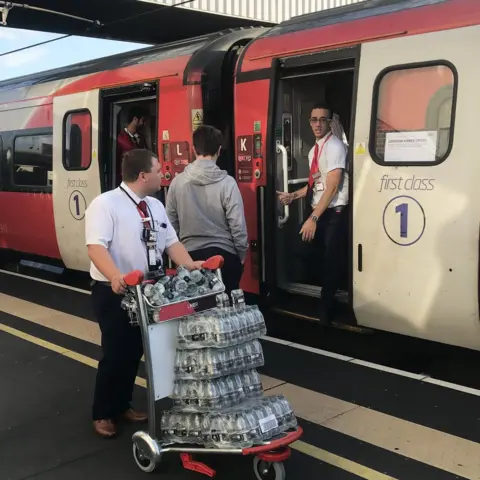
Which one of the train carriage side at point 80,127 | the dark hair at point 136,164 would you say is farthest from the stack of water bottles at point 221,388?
the train carriage side at point 80,127

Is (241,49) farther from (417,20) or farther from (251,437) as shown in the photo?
(251,437)

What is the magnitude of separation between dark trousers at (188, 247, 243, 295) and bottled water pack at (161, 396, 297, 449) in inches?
66.9

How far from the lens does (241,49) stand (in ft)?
21.0

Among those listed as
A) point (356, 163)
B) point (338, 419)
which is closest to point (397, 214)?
Result: point (356, 163)

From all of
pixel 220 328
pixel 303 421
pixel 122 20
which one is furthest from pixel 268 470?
pixel 122 20

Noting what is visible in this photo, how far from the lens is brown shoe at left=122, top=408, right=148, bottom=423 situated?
13.2 feet

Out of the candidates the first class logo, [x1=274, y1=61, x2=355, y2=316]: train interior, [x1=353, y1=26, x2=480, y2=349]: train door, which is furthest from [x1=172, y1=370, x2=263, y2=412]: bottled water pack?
the first class logo

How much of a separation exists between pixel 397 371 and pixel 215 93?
10.6ft

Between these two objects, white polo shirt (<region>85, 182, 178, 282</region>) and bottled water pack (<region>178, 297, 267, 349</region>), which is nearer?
bottled water pack (<region>178, 297, 267, 349</region>)

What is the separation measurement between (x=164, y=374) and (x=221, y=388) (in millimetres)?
315

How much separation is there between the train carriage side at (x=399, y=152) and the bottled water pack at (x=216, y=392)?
6.02ft

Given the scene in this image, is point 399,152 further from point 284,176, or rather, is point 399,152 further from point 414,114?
point 284,176

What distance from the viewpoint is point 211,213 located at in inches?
192

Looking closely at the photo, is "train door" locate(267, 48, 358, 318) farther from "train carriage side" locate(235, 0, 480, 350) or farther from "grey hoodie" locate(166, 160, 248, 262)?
"grey hoodie" locate(166, 160, 248, 262)
